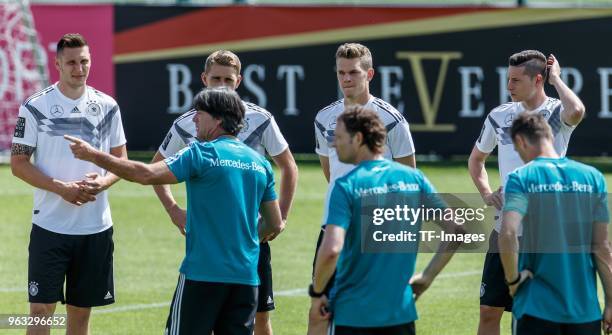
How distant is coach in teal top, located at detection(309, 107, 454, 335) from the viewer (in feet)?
21.9

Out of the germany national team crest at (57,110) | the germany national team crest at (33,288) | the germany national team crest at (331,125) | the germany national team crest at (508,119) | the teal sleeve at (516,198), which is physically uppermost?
the germany national team crest at (508,119)

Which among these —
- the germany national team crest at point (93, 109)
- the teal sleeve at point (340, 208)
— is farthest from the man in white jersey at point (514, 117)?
the germany national team crest at point (93, 109)

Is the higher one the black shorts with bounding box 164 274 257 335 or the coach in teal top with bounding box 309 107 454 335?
the coach in teal top with bounding box 309 107 454 335

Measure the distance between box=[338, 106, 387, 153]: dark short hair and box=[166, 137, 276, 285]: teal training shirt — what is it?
101cm

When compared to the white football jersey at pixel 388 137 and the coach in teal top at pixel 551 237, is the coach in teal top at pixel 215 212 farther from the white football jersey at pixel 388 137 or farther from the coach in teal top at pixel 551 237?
the coach in teal top at pixel 551 237

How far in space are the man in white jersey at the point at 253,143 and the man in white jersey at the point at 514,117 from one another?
1.60 m

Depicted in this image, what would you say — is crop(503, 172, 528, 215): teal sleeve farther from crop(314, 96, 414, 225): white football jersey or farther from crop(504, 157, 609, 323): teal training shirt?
crop(314, 96, 414, 225): white football jersey

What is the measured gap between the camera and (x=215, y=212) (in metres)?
7.48

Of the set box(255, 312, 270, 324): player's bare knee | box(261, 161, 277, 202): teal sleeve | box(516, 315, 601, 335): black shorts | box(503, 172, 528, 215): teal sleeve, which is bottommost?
box(255, 312, 270, 324): player's bare knee

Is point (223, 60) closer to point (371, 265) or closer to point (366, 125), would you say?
point (366, 125)

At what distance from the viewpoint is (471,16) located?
2180cm

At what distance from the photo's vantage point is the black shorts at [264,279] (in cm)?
884

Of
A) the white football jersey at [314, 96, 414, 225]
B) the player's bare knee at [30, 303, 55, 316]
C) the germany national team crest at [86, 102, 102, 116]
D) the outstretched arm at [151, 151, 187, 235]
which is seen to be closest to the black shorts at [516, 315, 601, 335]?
the white football jersey at [314, 96, 414, 225]

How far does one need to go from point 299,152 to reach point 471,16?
412 cm
